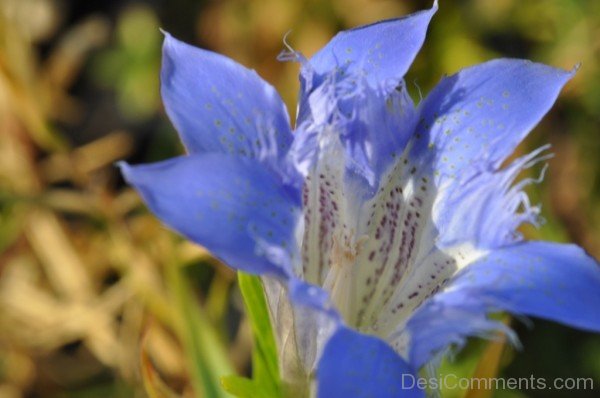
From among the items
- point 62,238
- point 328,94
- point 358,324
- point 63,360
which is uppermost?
point 328,94

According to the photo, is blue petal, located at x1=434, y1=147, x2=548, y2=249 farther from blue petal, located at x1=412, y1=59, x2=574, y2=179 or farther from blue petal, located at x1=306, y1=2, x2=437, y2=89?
blue petal, located at x1=306, y1=2, x2=437, y2=89

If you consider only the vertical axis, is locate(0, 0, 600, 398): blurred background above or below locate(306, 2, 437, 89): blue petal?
below

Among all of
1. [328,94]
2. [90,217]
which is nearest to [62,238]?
[90,217]

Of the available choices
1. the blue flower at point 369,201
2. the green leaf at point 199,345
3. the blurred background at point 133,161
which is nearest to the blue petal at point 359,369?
the blue flower at point 369,201

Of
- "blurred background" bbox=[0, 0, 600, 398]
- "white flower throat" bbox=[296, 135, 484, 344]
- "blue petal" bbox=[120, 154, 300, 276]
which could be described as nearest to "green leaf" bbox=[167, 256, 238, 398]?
"blurred background" bbox=[0, 0, 600, 398]

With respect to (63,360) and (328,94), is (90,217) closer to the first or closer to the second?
(63,360)

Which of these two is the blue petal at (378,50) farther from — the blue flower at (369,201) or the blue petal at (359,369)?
the blue petal at (359,369)

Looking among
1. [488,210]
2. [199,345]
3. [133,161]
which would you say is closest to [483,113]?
[488,210]
